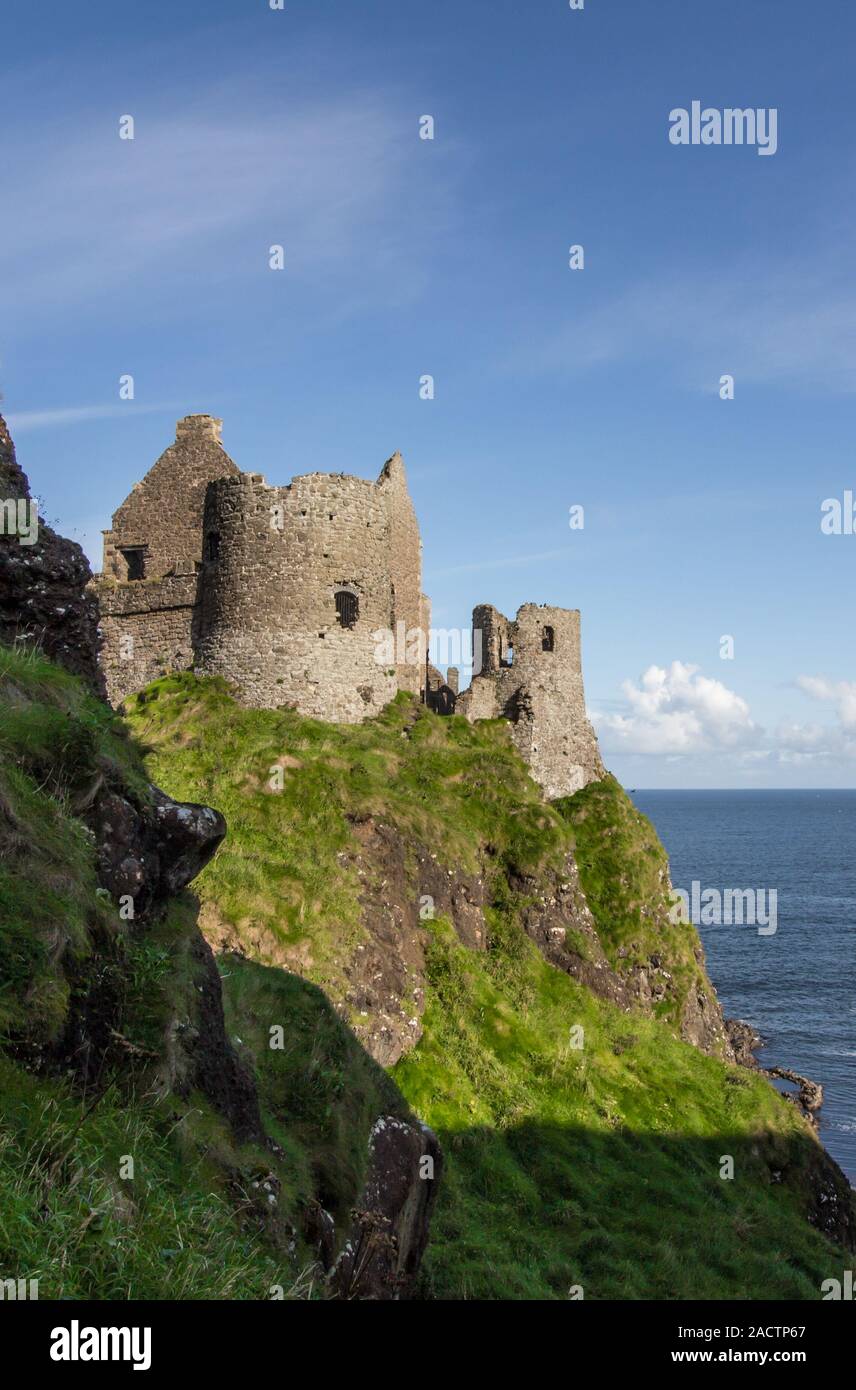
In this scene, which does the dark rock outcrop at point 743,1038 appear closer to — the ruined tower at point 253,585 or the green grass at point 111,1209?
the ruined tower at point 253,585

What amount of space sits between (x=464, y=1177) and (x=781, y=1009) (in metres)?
52.1

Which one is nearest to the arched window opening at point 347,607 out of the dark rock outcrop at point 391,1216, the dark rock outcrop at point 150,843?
the dark rock outcrop at point 150,843

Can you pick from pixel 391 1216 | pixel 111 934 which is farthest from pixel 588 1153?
pixel 111 934

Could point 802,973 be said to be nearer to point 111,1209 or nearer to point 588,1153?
point 588,1153

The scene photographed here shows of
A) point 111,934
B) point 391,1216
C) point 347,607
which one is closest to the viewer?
point 111,934

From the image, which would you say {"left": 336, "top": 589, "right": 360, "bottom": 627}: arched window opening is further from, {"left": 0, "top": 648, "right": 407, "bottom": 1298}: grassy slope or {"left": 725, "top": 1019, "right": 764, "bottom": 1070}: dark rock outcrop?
{"left": 725, "top": 1019, "right": 764, "bottom": 1070}: dark rock outcrop

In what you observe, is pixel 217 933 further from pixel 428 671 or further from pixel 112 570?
pixel 428 671

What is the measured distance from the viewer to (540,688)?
3962 centimetres

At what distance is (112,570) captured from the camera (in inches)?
1233

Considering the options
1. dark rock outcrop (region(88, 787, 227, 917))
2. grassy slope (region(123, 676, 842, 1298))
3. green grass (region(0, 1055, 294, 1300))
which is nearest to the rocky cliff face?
dark rock outcrop (region(88, 787, 227, 917))

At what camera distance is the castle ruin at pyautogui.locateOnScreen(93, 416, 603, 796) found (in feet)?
91.8

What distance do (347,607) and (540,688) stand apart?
43.9ft

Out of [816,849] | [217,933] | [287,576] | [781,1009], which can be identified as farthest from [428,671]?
[816,849]

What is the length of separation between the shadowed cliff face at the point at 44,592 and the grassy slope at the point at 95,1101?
4.12ft
